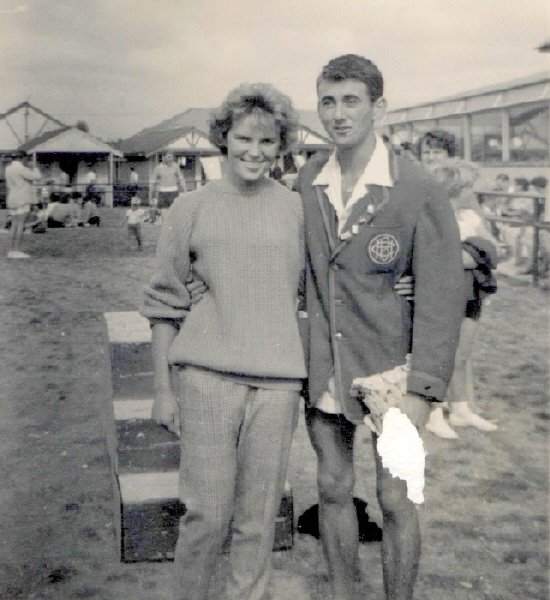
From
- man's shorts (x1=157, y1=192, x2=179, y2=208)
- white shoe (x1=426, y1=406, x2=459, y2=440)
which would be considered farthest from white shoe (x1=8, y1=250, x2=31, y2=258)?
white shoe (x1=426, y1=406, x2=459, y2=440)

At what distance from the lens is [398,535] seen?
8.28 feet

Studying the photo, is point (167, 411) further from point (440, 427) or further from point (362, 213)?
point (440, 427)

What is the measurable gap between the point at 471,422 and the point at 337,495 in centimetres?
253

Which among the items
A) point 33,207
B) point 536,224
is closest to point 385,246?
point 536,224

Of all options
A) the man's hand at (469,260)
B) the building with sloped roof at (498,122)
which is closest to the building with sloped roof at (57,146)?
the building with sloped roof at (498,122)

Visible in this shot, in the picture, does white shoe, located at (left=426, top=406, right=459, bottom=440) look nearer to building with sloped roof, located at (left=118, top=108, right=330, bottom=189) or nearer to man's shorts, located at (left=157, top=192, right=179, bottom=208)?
man's shorts, located at (left=157, top=192, right=179, bottom=208)

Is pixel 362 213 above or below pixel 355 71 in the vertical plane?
below

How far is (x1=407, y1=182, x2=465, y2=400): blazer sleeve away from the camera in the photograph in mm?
2422

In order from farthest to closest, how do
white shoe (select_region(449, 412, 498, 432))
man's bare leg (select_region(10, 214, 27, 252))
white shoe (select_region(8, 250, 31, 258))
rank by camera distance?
white shoe (select_region(8, 250, 31, 258)) < man's bare leg (select_region(10, 214, 27, 252)) < white shoe (select_region(449, 412, 498, 432))

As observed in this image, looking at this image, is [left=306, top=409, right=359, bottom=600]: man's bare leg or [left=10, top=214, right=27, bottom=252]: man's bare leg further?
[left=10, top=214, right=27, bottom=252]: man's bare leg

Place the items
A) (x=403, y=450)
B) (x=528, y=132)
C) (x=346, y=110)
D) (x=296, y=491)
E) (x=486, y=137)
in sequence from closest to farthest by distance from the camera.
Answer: (x=403, y=450)
(x=346, y=110)
(x=296, y=491)
(x=528, y=132)
(x=486, y=137)

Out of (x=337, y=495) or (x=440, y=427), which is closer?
(x=337, y=495)

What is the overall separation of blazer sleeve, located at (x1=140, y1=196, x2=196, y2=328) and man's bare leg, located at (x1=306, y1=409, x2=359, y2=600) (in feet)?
1.82

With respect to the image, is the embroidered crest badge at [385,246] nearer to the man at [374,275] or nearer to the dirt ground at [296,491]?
the man at [374,275]
